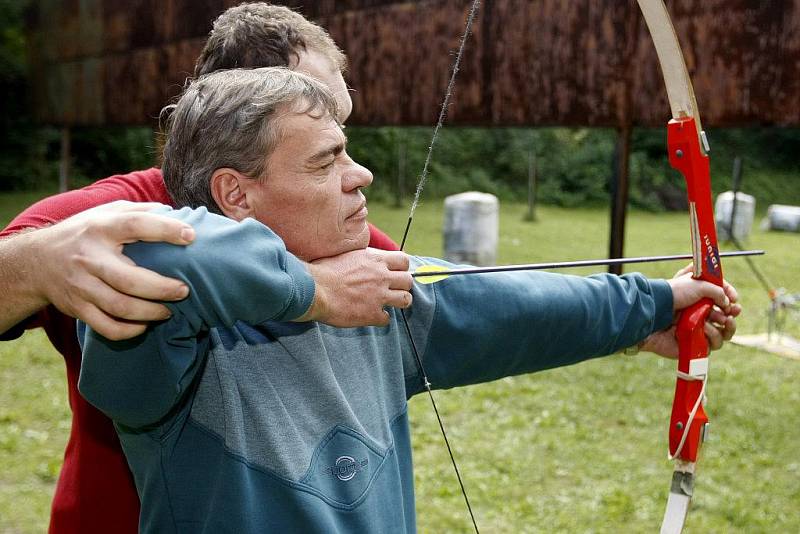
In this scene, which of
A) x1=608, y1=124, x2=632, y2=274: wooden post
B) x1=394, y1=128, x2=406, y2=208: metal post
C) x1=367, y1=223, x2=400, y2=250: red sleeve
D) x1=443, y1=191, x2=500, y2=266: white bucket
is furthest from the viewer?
x1=394, y1=128, x2=406, y2=208: metal post

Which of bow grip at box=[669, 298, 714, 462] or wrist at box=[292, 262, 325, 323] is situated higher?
wrist at box=[292, 262, 325, 323]

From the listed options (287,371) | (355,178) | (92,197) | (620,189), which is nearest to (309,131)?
(355,178)

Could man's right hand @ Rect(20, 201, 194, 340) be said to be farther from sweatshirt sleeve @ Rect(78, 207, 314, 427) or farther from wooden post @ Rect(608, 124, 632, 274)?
wooden post @ Rect(608, 124, 632, 274)

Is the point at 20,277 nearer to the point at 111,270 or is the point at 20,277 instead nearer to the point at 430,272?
the point at 111,270

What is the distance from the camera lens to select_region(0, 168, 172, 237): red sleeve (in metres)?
1.49

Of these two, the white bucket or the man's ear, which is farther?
the white bucket

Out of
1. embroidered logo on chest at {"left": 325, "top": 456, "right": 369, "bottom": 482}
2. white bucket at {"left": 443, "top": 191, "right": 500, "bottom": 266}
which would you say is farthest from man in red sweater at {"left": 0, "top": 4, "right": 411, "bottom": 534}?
white bucket at {"left": 443, "top": 191, "right": 500, "bottom": 266}

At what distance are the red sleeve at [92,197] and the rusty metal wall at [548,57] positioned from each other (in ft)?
4.54

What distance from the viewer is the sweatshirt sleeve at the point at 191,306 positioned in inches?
34.4

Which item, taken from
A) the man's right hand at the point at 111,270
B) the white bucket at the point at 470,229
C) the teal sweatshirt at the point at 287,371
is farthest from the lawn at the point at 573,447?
the white bucket at the point at 470,229

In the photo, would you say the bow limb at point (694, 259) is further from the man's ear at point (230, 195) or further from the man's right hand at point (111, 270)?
the man's right hand at point (111, 270)

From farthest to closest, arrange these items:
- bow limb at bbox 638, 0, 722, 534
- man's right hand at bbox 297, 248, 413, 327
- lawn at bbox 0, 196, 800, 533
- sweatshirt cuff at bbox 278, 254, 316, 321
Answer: lawn at bbox 0, 196, 800, 533 → bow limb at bbox 638, 0, 722, 534 → man's right hand at bbox 297, 248, 413, 327 → sweatshirt cuff at bbox 278, 254, 316, 321

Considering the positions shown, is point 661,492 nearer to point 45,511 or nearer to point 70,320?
point 45,511

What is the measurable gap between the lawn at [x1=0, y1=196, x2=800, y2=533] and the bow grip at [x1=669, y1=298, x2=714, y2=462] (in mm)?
1162
